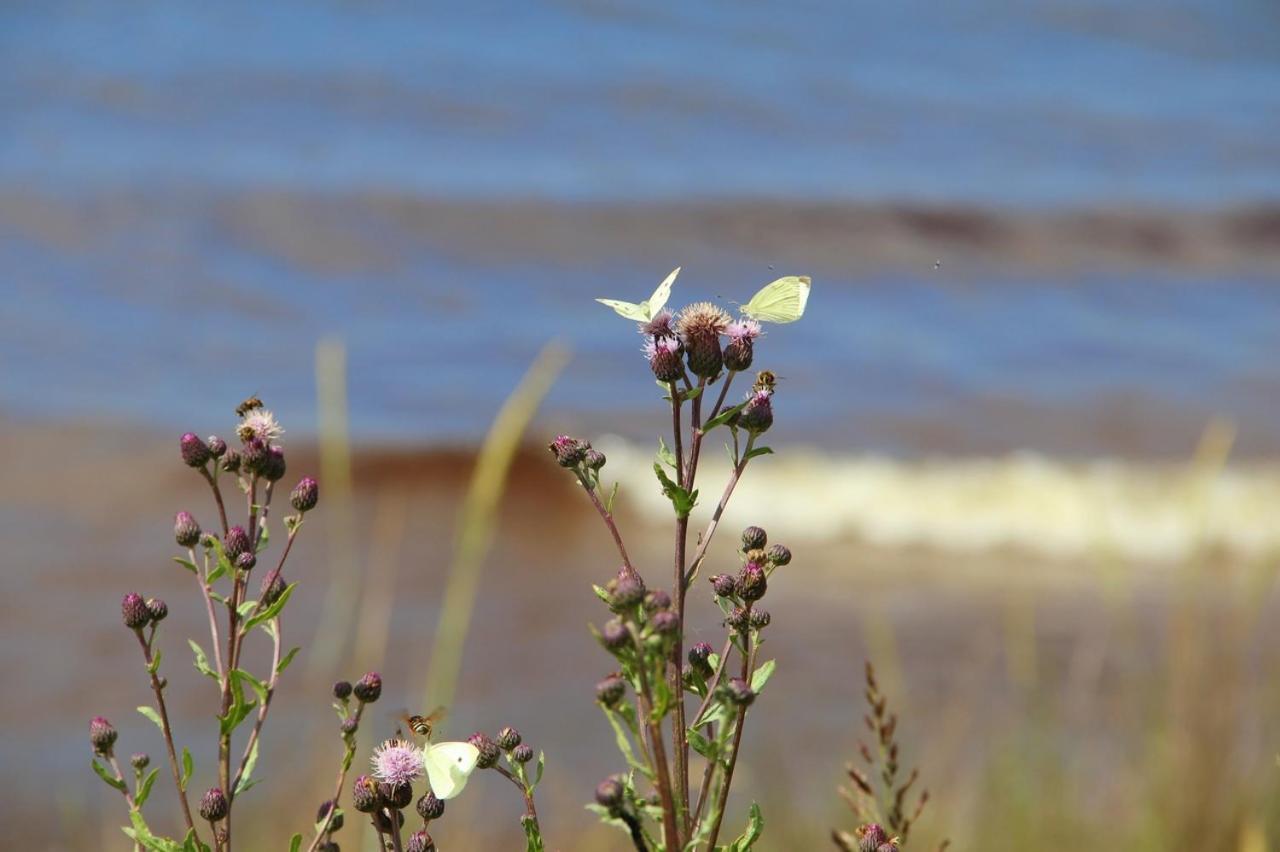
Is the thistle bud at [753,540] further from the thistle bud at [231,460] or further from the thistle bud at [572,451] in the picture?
the thistle bud at [231,460]

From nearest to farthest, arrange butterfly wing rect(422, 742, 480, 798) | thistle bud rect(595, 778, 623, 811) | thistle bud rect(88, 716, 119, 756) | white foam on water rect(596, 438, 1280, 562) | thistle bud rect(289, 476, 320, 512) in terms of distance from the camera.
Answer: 1. thistle bud rect(595, 778, 623, 811)
2. butterfly wing rect(422, 742, 480, 798)
3. thistle bud rect(88, 716, 119, 756)
4. thistle bud rect(289, 476, 320, 512)
5. white foam on water rect(596, 438, 1280, 562)

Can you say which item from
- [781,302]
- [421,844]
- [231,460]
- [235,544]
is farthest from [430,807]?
[781,302]

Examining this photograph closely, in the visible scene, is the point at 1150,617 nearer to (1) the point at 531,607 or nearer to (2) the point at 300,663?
(1) the point at 531,607

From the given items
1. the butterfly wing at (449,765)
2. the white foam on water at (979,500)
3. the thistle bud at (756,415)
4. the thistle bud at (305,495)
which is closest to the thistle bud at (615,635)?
the butterfly wing at (449,765)

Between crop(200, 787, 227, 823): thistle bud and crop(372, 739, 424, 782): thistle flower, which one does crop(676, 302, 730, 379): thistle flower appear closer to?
crop(372, 739, 424, 782): thistle flower

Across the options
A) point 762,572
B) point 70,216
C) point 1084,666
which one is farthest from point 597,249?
point 762,572

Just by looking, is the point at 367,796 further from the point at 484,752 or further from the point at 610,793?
the point at 610,793

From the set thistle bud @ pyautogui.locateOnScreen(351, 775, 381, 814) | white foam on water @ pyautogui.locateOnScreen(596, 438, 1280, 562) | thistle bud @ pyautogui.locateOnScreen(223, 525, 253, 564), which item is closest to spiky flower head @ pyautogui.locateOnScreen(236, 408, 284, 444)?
thistle bud @ pyautogui.locateOnScreen(223, 525, 253, 564)
